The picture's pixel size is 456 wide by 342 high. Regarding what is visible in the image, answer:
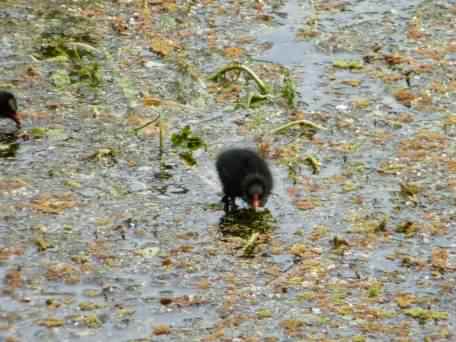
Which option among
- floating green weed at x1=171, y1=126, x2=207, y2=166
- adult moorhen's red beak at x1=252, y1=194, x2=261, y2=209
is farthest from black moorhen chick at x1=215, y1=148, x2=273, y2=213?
floating green weed at x1=171, y1=126, x2=207, y2=166

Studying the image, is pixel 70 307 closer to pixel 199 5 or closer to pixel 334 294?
pixel 334 294

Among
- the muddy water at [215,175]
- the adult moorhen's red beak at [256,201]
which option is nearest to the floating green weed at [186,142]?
the muddy water at [215,175]

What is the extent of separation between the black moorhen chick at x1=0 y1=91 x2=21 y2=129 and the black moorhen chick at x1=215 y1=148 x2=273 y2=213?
7.08 feet

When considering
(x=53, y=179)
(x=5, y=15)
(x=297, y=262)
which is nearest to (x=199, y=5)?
(x=5, y=15)

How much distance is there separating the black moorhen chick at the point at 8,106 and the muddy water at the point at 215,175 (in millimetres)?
215

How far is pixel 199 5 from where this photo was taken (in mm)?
12875

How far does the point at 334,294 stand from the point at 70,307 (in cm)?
179

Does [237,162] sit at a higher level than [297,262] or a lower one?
higher

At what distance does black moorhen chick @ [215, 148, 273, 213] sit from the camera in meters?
8.82

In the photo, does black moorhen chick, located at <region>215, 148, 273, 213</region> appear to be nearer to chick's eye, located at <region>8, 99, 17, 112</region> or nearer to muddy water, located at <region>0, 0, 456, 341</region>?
muddy water, located at <region>0, 0, 456, 341</region>

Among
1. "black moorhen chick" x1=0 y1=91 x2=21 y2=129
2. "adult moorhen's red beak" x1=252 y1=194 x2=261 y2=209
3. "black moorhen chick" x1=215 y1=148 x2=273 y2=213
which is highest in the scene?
"black moorhen chick" x1=0 y1=91 x2=21 y2=129

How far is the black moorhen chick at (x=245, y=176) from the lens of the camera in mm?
8820

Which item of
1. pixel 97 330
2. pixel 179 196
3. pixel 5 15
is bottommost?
pixel 97 330

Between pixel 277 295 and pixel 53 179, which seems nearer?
pixel 277 295
